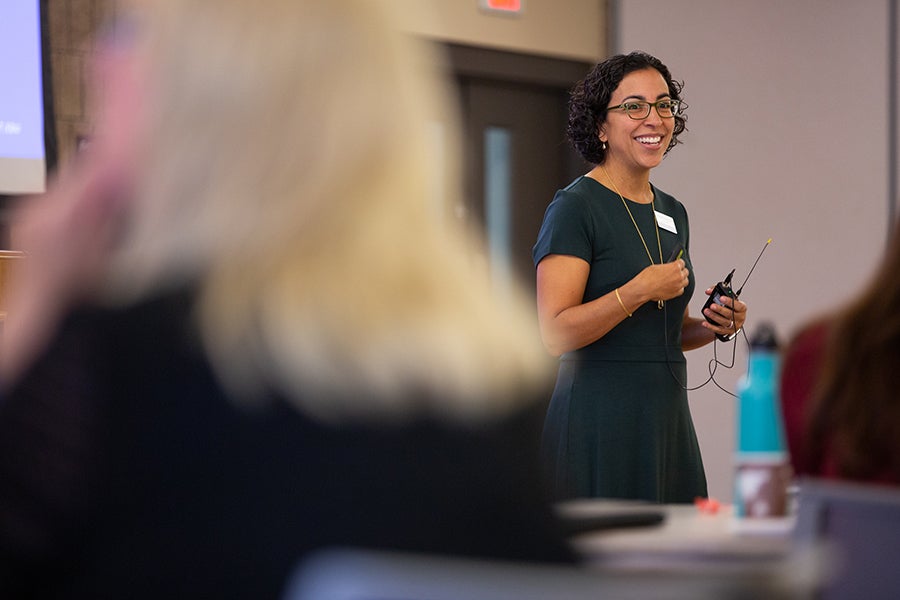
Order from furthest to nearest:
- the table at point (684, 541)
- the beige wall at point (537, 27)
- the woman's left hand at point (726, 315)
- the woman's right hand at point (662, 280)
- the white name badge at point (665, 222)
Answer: the beige wall at point (537, 27) < the white name badge at point (665, 222) < the woman's left hand at point (726, 315) < the woman's right hand at point (662, 280) < the table at point (684, 541)

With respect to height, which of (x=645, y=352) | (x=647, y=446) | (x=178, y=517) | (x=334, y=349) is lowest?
(x=647, y=446)

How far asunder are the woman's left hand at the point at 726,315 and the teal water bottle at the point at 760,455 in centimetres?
120

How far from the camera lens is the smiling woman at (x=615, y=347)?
2.61 m

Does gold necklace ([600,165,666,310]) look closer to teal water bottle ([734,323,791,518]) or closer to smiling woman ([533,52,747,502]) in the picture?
smiling woman ([533,52,747,502])

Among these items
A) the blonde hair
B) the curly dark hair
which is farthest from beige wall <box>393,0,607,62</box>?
the blonde hair

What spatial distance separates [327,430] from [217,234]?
15 centimetres

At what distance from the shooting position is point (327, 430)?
75cm

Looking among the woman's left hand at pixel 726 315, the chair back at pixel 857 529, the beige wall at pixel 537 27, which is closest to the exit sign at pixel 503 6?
Answer: the beige wall at pixel 537 27

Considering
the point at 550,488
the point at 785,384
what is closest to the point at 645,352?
the point at 785,384

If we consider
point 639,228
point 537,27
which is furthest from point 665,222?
point 537,27

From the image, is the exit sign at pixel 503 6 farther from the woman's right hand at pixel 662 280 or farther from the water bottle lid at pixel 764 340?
the water bottle lid at pixel 764 340

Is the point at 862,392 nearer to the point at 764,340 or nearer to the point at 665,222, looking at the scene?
the point at 764,340

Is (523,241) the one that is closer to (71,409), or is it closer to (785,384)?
(785,384)

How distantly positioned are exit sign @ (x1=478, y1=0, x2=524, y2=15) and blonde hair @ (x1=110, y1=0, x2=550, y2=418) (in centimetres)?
419
